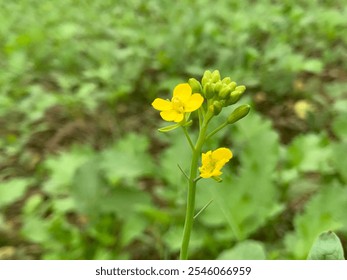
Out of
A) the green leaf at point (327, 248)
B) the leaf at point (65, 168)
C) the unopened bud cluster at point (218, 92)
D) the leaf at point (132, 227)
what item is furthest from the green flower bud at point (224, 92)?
the leaf at point (65, 168)

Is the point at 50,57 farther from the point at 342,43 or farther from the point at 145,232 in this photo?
the point at 342,43

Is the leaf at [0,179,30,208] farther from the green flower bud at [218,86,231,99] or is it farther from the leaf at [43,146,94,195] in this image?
the green flower bud at [218,86,231,99]

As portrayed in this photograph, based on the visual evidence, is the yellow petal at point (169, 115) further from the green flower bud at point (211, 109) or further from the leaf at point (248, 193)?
the leaf at point (248, 193)

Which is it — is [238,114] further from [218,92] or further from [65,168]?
[65,168]

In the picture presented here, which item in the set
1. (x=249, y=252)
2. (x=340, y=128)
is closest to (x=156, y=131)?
(x=340, y=128)
